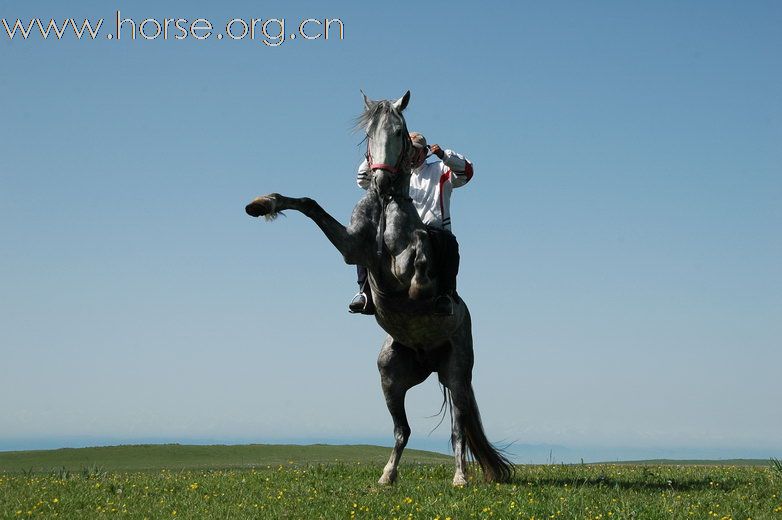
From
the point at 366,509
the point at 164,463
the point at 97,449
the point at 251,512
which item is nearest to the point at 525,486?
the point at 366,509

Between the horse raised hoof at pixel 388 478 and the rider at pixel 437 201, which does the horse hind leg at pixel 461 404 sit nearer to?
the horse raised hoof at pixel 388 478

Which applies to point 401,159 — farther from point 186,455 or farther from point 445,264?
point 186,455

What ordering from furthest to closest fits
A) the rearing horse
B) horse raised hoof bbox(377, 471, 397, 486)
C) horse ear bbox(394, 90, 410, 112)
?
1. horse raised hoof bbox(377, 471, 397, 486)
2. horse ear bbox(394, 90, 410, 112)
3. the rearing horse

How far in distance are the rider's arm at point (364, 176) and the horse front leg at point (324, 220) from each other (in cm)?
107

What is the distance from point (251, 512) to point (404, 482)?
314 cm

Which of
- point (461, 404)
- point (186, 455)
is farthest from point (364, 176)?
point (186, 455)

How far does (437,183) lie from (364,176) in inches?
40.1

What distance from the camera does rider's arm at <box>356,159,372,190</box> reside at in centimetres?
1173

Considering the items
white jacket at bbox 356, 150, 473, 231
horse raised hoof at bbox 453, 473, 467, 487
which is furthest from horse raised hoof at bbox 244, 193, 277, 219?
horse raised hoof at bbox 453, 473, 467, 487

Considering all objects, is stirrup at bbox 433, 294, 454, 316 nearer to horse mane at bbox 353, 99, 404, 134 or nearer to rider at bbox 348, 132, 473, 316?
rider at bbox 348, 132, 473, 316

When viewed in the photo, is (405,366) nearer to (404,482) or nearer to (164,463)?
(404,482)

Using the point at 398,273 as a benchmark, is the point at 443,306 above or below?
below

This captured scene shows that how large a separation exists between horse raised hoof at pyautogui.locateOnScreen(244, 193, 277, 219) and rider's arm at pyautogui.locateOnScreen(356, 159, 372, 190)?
2041mm

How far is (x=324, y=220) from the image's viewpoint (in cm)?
1050
